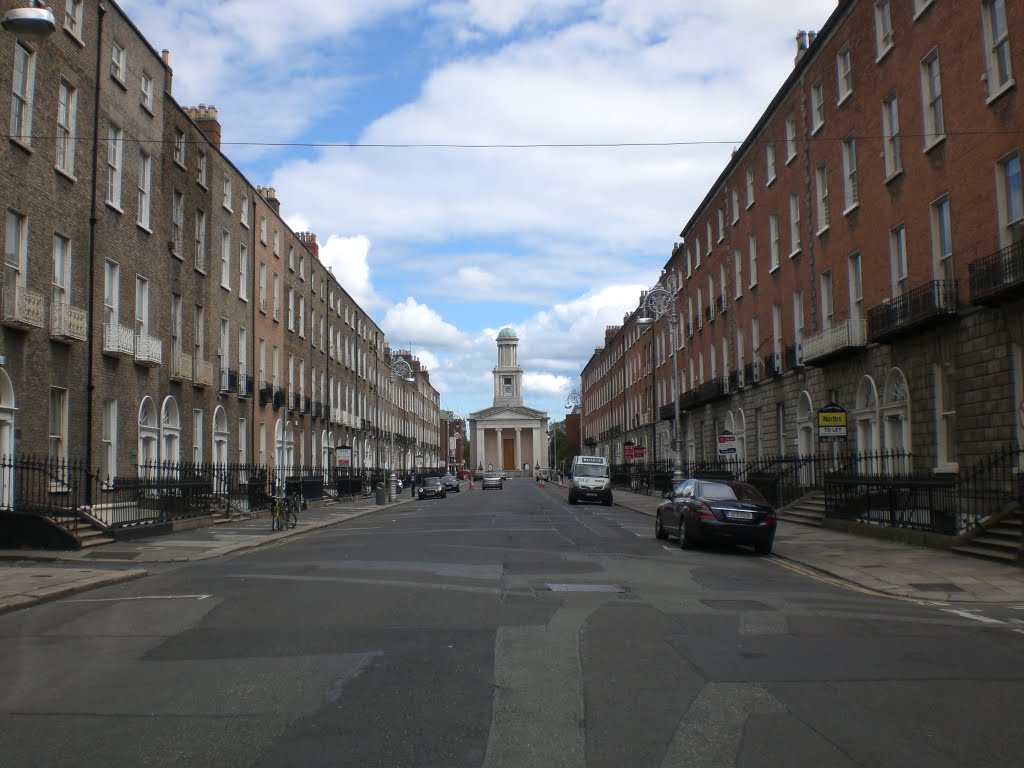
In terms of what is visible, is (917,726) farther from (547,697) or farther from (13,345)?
(13,345)

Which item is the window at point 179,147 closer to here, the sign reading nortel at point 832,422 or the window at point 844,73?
the window at point 844,73

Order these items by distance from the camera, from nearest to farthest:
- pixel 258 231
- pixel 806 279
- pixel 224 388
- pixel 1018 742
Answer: pixel 1018 742, pixel 806 279, pixel 224 388, pixel 258 231

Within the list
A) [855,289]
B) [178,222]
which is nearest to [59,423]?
[178,222]

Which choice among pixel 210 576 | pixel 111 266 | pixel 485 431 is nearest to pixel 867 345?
pixel 210 576

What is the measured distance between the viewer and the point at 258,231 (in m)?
39.6

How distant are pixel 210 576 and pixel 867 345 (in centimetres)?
1921

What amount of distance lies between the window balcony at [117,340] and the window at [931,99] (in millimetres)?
20809

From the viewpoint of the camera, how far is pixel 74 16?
23.0m

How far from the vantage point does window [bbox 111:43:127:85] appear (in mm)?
25141

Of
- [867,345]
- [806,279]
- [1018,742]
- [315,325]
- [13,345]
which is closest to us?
[1018,742]

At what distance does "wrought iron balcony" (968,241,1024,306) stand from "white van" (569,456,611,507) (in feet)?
81.3

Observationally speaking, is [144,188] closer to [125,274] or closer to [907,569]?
[125,274]

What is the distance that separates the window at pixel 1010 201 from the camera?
62.5 feet

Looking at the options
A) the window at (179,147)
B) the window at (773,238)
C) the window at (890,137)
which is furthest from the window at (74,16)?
the window at (773,238)
